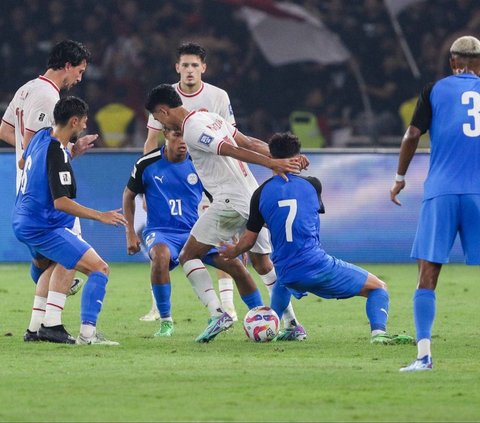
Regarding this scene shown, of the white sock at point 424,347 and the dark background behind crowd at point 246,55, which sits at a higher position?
the dark background behind crowd at point 246,55

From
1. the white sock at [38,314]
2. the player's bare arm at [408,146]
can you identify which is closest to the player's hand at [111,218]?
the white sock at [38,314]

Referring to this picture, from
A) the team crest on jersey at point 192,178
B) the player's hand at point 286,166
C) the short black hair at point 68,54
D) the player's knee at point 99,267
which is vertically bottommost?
the player's knee at point 99,267

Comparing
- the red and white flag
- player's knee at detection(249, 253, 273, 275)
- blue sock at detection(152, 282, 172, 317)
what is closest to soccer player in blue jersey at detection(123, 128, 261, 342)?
blue sock at detection(152, 282, 172, 317)

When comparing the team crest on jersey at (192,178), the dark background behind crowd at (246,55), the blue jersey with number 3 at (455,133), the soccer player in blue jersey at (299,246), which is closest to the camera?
the blue jersey with number 3 at (455,133)

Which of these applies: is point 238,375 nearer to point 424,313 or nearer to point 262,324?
point 424,313

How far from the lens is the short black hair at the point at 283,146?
8780 mm

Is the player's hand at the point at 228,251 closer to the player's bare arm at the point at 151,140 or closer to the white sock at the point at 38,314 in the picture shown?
the white sock at the point at 38,314

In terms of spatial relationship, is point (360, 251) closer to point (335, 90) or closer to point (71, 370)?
point (335, 90)

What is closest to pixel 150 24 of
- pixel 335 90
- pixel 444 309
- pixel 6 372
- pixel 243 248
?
pixel 335 90

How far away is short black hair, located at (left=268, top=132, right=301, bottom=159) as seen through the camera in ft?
28.8

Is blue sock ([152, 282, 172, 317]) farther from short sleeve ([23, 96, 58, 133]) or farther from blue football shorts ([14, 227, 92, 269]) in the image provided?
short sleeve ([23, 96, 58, 133])

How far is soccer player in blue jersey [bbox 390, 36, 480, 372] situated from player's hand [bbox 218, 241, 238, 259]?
1.65 m

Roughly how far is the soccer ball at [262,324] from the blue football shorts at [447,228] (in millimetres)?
1993

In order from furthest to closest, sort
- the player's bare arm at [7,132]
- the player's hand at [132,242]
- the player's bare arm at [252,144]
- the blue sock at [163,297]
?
the player's bare arm at [7,132] < the player's hand at [132,242] < the blue sock at [163,297] < the player's bare arm at [252,144]
